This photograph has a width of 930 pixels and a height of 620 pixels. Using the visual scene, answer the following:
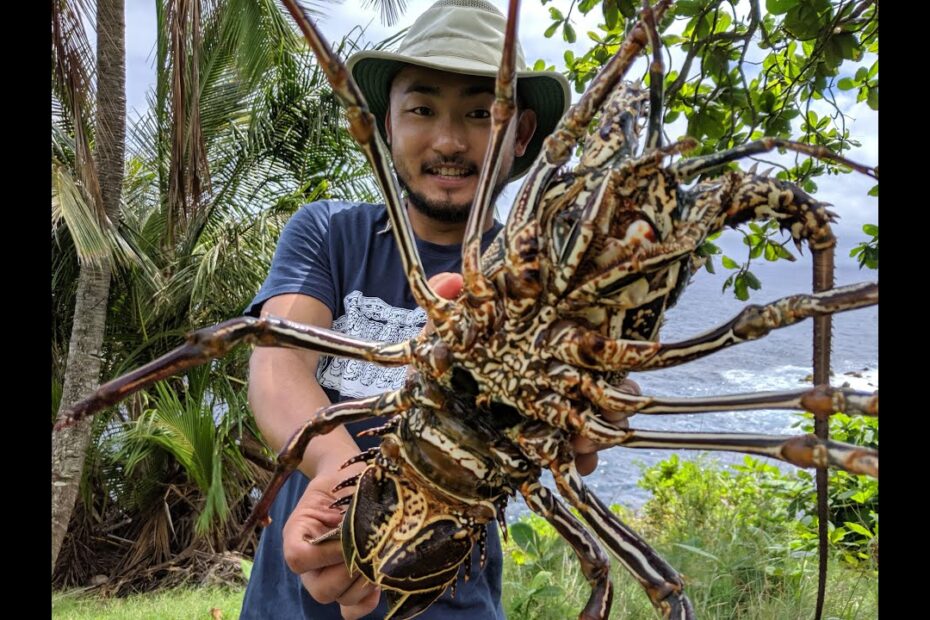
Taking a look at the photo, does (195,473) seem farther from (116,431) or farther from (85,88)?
(85,88)

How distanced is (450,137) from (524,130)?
528 millimetres

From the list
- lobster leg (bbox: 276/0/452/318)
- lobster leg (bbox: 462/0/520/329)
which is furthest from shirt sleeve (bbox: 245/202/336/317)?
lobster leg (bbox: 462/0/520/329)

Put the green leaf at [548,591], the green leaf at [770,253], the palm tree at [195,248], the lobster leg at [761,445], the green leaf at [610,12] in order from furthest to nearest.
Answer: the palm tree at [195,248]
the green leaf at [548,591]
the green leaf at [770,253]
the green leaf at [610,12]
the lobster leg at [761,445]

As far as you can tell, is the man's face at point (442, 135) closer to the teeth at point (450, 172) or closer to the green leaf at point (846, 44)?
the teeth at point (450, 172)

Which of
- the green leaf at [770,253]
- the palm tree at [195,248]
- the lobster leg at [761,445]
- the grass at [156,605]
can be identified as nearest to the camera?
the lobster leg at [761,445]

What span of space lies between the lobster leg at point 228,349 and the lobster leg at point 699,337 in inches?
16.3

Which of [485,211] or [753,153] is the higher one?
[753,153]

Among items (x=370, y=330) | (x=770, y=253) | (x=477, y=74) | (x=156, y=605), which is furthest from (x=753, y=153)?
(x=156, y=605)

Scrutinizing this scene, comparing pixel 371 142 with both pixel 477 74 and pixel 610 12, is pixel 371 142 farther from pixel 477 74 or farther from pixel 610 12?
pixel 610 12

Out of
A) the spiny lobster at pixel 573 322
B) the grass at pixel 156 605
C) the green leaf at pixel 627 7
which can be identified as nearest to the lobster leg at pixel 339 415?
the spiny lobster at pixel 573 322

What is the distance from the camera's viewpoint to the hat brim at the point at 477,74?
8.23 ft

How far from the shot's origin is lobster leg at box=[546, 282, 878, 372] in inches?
54.9

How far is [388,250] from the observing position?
114 inches

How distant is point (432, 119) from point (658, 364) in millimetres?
1513
